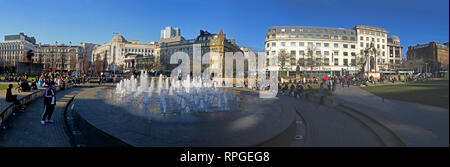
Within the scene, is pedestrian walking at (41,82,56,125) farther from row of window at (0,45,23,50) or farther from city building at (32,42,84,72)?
row of window at (0,45,23,50)

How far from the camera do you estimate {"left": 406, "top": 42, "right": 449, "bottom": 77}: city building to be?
3028 millimetres

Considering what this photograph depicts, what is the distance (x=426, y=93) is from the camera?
3.05 m

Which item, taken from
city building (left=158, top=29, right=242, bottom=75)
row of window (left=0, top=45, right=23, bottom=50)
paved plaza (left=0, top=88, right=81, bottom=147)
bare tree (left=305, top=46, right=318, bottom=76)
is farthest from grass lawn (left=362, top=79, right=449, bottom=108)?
row of window (left=0, top=45, right=23, bottom=50)

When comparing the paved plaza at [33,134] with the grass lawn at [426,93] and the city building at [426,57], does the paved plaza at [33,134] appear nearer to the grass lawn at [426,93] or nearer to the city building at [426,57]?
the grass lawn at [426,93]

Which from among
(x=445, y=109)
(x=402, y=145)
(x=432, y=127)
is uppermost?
(x=445, y=109)

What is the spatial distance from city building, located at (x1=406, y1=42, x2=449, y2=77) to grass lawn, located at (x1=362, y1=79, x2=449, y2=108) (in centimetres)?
18

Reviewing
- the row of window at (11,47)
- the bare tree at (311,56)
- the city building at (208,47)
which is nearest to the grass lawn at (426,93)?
the bare tree at (311,56)

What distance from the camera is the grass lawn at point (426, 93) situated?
2.65 m

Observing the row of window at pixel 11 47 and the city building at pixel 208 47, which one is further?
the row of window at pixel 11 47

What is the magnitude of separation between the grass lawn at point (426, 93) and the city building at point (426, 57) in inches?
6.9

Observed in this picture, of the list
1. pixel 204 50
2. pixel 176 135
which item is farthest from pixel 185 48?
pixel 176 135
